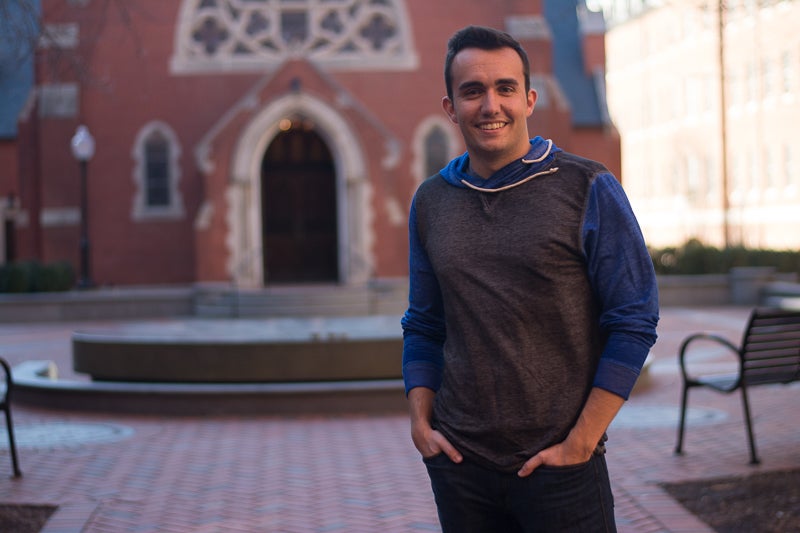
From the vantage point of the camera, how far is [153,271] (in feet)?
86.6

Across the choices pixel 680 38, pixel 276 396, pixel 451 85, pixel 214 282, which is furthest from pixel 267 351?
pixel 680 38

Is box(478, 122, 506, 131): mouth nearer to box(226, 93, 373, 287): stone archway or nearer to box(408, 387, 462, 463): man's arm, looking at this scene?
box(408, 387, 462, 463): man's arm

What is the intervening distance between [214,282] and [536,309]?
21.9 metres

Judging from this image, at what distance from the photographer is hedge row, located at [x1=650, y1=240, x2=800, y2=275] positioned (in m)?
25.2

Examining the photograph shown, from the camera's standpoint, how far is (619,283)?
2674 millimetres

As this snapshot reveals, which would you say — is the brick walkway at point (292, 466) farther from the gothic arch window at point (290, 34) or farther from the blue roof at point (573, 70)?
the blue roof at point (573, 70)

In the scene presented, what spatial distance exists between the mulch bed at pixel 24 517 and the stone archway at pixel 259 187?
58.6 feet

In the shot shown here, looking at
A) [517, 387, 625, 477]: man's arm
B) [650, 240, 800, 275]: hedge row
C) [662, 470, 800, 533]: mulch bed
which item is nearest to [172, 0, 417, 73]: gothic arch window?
[650, 240, 800, 275]: hedge row

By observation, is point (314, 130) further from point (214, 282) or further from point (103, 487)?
point (103, 487)

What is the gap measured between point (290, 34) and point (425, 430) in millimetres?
24770

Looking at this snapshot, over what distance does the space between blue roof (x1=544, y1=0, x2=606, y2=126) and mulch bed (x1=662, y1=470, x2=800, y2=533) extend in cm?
2414

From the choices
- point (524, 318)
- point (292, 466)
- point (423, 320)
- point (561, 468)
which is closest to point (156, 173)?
point (292, 466)

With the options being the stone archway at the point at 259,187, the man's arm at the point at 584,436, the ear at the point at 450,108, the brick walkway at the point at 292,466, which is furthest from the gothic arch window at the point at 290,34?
the man's arm at the point at 584,436

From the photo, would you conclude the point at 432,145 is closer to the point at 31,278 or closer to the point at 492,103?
the point at 31,278
